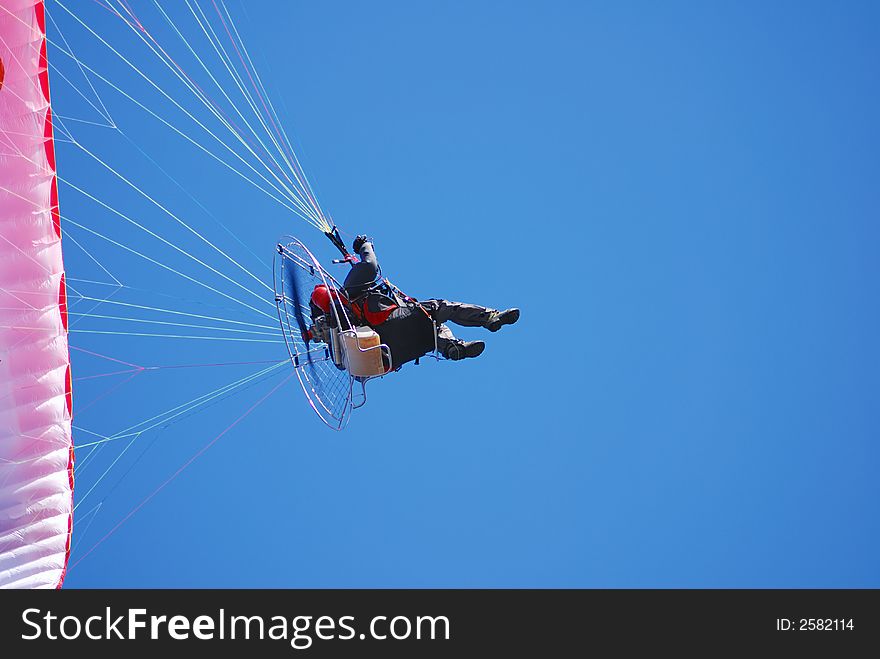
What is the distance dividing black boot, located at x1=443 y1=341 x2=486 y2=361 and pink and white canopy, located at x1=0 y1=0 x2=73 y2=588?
368cm

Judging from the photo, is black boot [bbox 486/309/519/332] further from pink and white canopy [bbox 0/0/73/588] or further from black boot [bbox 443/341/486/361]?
pink and white canopy [bbox 0/0/73/588]

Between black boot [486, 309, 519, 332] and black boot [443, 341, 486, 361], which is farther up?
black boot [486, 309, 519, 332]

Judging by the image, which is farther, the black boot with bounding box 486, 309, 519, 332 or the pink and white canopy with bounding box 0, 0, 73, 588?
the black boot with bounding box 486, 309, 519, 332

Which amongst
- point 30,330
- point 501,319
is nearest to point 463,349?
point 501,319

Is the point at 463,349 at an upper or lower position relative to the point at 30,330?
lower

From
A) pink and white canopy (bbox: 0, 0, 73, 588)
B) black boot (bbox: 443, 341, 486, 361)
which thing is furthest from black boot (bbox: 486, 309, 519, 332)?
pink and white canopy (bbox: 0, 0, 73, 588)

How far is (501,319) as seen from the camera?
10.7 m

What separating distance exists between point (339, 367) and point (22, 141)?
3414 millimetres

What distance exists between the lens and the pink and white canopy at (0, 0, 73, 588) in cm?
1031

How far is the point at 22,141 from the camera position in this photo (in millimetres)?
10461

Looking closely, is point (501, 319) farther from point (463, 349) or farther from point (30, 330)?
point (30, 330)

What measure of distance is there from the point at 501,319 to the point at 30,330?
14.3 ft

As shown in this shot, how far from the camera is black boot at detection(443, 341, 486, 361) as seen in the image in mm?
10805
